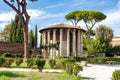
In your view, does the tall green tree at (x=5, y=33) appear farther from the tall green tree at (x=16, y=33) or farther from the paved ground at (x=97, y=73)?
the paved ground at (x=97, y=73)

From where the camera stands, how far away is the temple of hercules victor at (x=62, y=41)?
1964 inches

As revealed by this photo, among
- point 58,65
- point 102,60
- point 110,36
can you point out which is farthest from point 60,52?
point 110,36

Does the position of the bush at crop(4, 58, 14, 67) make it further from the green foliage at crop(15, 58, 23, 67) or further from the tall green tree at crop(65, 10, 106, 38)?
the tall green tree at crop(65, 10, 106, 38)

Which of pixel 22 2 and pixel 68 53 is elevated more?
pixel 22 2

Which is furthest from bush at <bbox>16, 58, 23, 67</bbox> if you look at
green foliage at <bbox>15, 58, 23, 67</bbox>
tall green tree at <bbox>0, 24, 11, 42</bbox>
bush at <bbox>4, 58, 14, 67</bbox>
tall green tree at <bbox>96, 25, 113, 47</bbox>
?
tall green tree at <bbox>96, 25, 113, 47</bbox>

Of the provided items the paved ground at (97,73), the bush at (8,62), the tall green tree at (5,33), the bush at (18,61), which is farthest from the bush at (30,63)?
the tall green tree at (5,33)

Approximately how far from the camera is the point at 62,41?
5066 cm

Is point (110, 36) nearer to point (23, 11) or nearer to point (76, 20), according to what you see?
point (76, 20)

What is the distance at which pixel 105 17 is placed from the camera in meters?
65.6

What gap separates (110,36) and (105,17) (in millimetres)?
12343

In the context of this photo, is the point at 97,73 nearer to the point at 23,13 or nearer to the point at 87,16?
the point at 23,13

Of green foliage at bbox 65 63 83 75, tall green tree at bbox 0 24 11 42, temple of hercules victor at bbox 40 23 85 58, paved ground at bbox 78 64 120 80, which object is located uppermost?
tall green tree at bbox 0 24 11 42

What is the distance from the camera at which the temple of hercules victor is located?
164 ft

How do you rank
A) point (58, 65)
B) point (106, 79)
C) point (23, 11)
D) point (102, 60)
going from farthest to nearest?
point (102, 60), point (23, 11), point (58, 65), point (106, 79)
